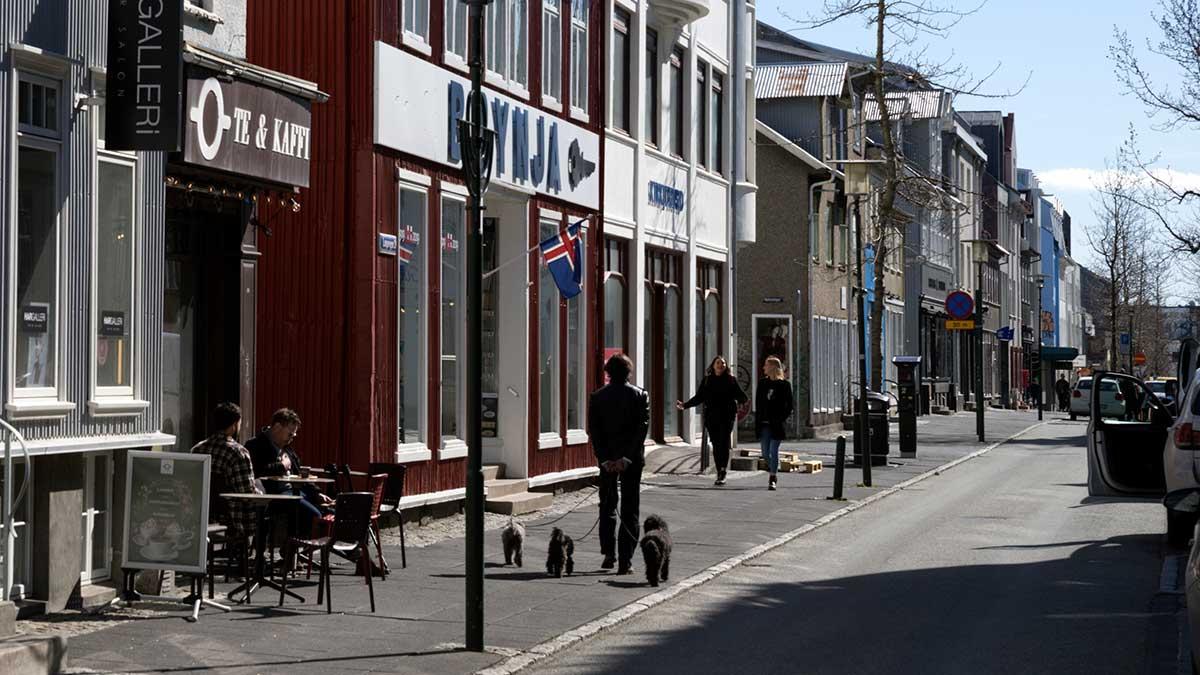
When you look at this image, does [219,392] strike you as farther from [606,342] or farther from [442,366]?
[606,342]

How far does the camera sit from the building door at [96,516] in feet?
42.0

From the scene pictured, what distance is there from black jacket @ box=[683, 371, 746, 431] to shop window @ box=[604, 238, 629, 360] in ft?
4.73

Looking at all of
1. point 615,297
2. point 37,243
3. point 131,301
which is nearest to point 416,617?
point 131,301

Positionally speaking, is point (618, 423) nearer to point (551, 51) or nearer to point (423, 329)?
point (423, 329)

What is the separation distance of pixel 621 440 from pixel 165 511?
4.31m

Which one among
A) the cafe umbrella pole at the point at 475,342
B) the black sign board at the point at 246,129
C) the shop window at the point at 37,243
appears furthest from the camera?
the black sign board at the point at 246,129

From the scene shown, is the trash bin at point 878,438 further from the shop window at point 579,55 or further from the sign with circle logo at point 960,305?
the shop window at point 579,55

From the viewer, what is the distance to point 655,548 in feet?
48.1

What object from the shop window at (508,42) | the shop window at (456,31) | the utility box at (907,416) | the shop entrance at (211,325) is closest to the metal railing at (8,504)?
the shop entrance at (211,325)

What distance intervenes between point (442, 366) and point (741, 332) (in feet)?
80.9

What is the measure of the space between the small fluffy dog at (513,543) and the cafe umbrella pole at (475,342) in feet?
14.6

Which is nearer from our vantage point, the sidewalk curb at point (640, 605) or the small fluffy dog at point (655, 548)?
the sidewalk curb at point (640, 605)

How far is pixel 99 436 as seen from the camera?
12.7m

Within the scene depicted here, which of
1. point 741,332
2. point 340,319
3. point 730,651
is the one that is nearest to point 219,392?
point 340,319
